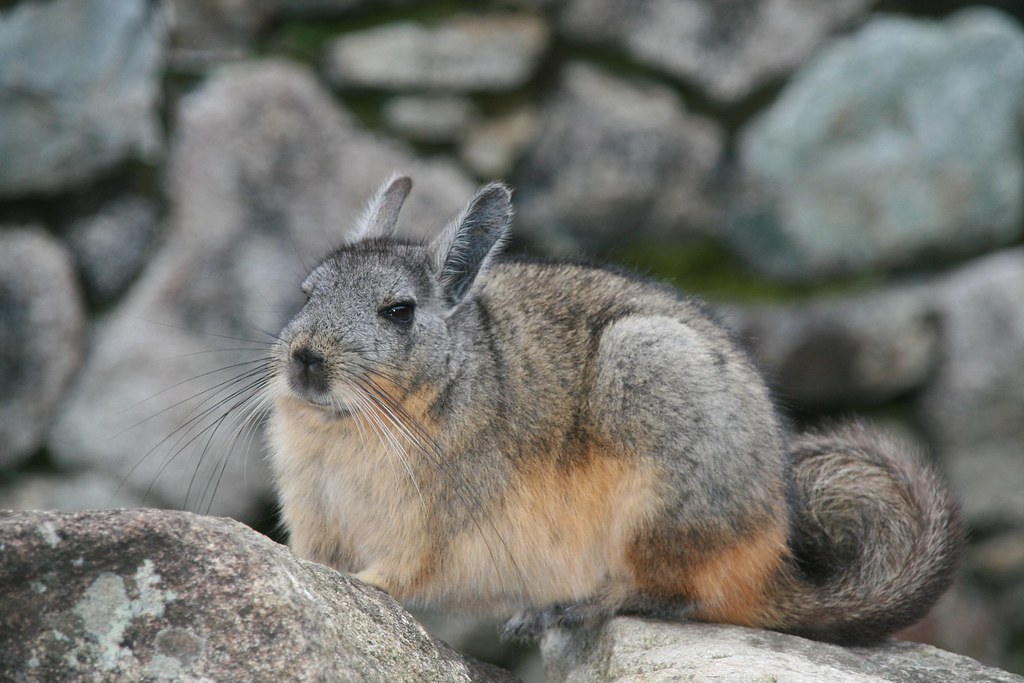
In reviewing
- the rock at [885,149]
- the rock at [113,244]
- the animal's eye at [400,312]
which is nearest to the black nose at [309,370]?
the animal's eye at [400,312]

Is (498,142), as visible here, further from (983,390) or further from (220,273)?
(983,390)

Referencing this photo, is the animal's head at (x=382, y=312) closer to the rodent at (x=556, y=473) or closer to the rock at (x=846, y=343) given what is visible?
the rodent at (x=556, y=473)

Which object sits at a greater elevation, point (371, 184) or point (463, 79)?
point (463, 79)

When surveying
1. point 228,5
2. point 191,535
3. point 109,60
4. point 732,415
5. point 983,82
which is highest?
point 983,82

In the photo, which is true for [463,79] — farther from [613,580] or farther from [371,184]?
[613,580]

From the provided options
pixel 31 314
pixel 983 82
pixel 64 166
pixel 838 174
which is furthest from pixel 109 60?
pixel 983 82

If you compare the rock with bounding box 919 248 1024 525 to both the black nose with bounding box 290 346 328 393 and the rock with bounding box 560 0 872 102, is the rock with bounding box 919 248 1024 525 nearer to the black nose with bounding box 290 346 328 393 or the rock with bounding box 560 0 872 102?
the rock with bounding box 560 0 872 102

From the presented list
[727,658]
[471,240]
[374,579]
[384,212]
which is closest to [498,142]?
[384,212]
